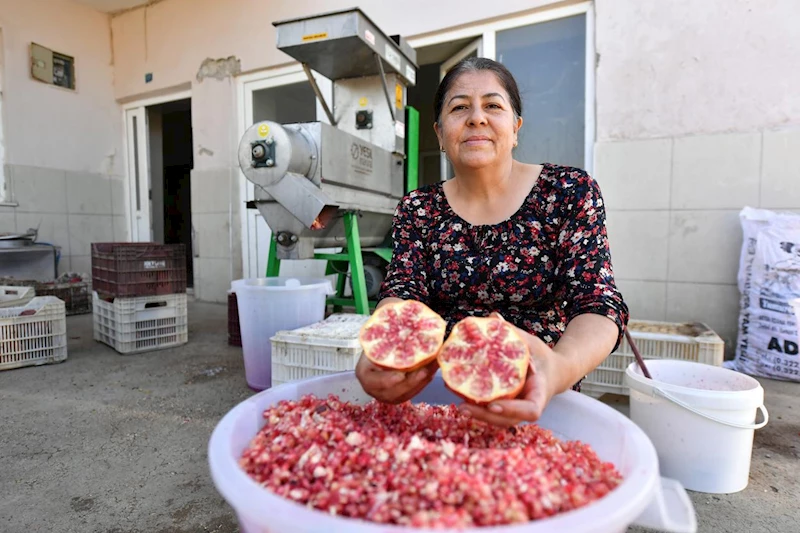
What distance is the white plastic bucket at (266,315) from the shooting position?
8.34 ft

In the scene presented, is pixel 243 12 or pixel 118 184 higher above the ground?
pixel 243 12

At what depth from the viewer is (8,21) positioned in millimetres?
5086

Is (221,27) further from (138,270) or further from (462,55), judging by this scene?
(138,270)

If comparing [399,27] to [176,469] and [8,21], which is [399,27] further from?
[8,21]

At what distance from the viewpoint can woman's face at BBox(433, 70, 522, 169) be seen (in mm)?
1232

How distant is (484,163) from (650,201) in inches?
99.4

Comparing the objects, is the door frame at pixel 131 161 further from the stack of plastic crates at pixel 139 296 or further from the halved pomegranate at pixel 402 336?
the halved pomegranate at pixel 402 336

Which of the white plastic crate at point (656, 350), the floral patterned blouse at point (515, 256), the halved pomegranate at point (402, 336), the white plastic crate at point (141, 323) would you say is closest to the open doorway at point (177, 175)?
the white plastic crate at point (141, 323)

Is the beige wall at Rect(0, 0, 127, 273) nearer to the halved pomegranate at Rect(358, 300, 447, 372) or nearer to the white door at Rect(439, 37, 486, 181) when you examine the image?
the white door at Rect(439, 37, 486, 181)

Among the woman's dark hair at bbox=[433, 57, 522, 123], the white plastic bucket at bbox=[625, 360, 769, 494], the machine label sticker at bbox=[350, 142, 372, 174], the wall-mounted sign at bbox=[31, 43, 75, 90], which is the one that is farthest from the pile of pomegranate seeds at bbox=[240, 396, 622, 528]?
the wall-mounted sign at bbox=[31, 43, 75, 90]

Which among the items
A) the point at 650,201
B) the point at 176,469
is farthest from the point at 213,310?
the point at 650,201

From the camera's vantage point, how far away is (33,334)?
3064 millimetres

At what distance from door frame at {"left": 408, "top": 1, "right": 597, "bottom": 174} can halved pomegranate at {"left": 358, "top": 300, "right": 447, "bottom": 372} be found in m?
3.05

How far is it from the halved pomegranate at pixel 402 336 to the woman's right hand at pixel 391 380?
0.06 feet
